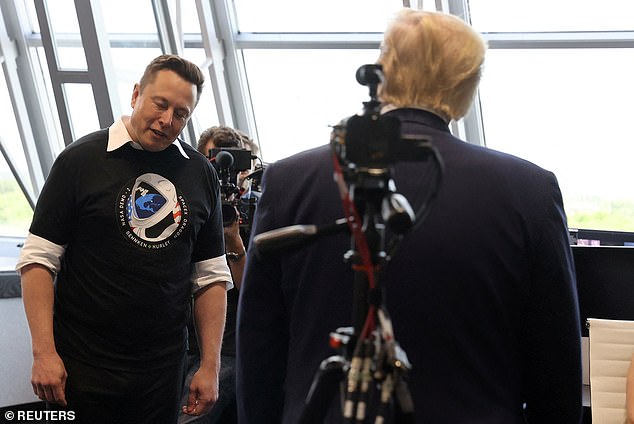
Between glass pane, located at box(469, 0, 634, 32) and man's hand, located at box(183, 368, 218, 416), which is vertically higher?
glass pane, located at box(469, 0, 634, 32)

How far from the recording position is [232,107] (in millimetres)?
6520

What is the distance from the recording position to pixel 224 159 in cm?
279

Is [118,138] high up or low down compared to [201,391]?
up

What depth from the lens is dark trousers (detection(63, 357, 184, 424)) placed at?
2.29 metres

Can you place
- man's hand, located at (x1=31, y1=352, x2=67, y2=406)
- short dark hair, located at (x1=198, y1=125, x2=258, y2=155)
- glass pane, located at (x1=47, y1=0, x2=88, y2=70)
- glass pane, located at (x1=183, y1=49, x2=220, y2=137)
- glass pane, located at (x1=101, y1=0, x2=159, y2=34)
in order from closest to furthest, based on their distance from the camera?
1. man's hand, located at (x1=31, y1=352, x2=67, y2=406)
2. short dark hair, located at (x1=198, y1=125, x2=258, y2=155)
3. glass pane, located at (x1=47, y1=0, x2=88, y2=70)
4. glass pane, located at (x1=101, y1=0, x2=159, y2=34)
5. glass pane, located at (x1=183, y1=49, x2=220, y2=137)

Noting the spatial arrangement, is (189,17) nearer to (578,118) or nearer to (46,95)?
(46,95)

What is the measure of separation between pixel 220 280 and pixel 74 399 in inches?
20.7

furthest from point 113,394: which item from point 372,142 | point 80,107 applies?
point 80,107

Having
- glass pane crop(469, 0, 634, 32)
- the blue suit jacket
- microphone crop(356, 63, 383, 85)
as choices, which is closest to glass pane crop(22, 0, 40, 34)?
glass pane crop(469, 0, 634, 32)

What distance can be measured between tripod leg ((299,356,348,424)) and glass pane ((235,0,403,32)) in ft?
15.4

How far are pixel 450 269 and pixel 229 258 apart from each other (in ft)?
5.74

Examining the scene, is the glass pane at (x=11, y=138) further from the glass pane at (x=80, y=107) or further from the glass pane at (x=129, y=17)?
the glass pane at (x=129, y=17)

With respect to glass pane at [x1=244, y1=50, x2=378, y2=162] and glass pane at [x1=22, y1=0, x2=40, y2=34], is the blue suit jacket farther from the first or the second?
glass pane at [x1=22, y1=0, x2=40, y2=34]

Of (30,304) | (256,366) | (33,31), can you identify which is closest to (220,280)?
(30,304)
